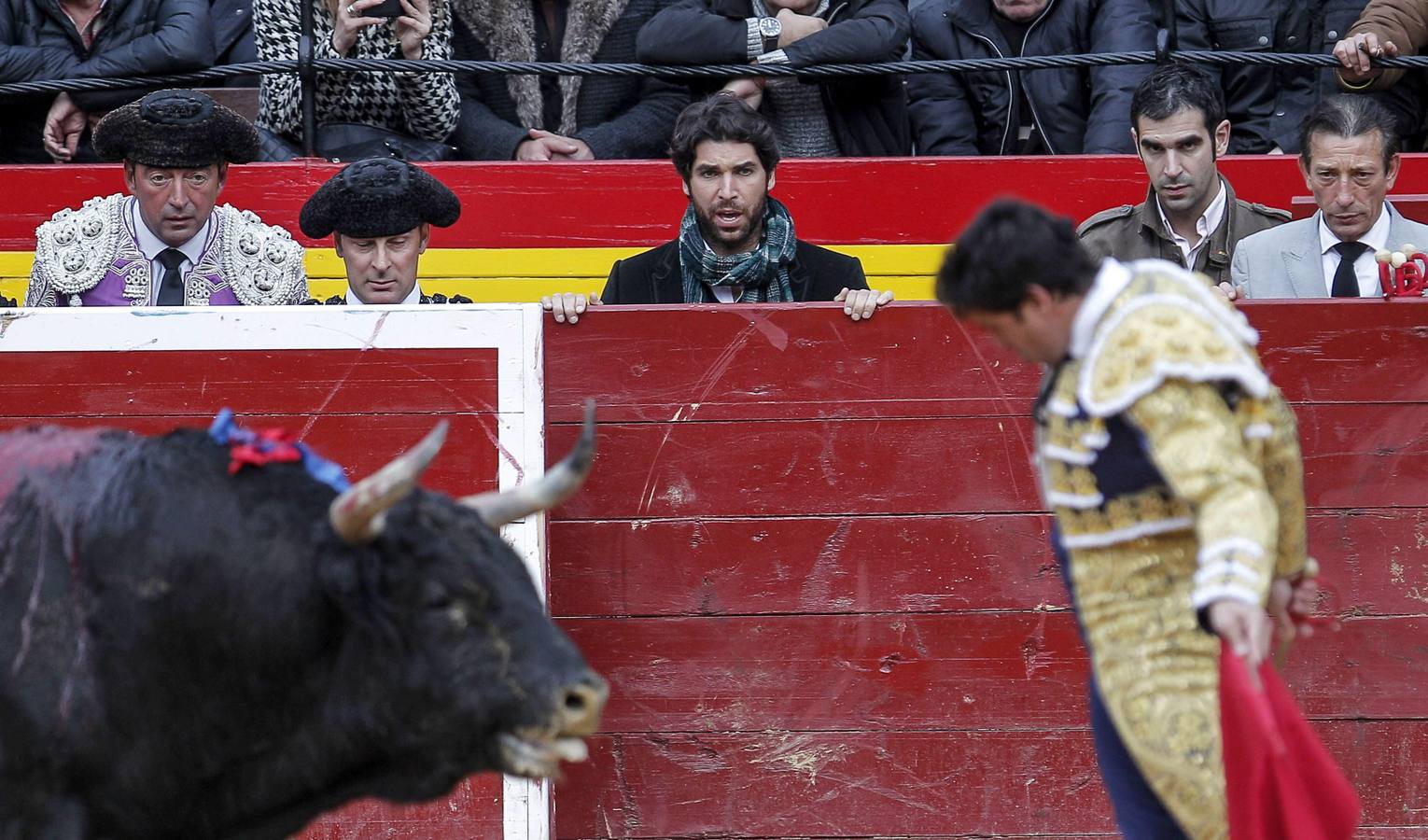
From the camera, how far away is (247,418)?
4.61 metres

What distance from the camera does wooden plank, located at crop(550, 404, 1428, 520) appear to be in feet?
15.3

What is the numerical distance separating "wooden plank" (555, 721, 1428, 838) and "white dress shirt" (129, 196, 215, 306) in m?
1.65

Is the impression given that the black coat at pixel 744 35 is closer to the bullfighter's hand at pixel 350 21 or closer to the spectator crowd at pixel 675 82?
the spectator crowd at pixel 675 82

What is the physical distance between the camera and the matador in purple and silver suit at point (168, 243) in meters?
5.06

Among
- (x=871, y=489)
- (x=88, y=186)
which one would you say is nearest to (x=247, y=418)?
(x=871, y=489)

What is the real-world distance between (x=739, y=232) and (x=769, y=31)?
1044 mm

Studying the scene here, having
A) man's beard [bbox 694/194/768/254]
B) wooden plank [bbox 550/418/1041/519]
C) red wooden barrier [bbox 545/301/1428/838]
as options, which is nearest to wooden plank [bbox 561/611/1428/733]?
red wooden barrier [bbox 545/301/1428/838]

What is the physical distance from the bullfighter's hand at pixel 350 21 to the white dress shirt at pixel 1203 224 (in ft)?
7.53

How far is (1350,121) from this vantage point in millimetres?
4922

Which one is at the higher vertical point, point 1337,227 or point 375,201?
point 375,201

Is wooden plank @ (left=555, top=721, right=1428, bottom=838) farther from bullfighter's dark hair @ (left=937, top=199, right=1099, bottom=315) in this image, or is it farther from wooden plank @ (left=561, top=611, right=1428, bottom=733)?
bullfighter's dark hair @ (left=937, top=199, right=1099, bottom=315)

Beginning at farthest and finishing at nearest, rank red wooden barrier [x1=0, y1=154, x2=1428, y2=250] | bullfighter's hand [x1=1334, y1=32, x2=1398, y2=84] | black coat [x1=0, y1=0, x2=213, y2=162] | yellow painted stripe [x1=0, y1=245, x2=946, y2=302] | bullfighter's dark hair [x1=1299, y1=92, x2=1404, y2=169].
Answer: yellow painted stripe [x1=0, y1=245, x2=946, y2=302] < red wooden barrier [x1=0, y1=154, x2=1428, y2=250] < black coat [x1=0, y1=0, x2=213, y2=162] < bullfighter's hand [x1=1334, y1=32, x2=1398, y2=84] < bullfighter's dark hair [x1=1299, y1=92, x2=1404, y2=169]

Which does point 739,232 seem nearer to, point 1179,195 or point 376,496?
point 1179,195

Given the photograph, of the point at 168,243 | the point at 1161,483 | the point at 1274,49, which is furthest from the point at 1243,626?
the point at 1274,49
